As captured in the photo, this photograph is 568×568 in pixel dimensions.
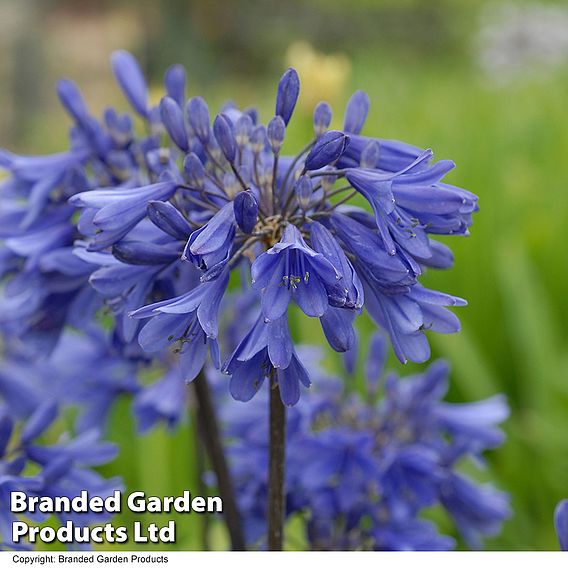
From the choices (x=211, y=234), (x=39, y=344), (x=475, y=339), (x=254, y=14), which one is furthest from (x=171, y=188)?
(x=254, y=14)

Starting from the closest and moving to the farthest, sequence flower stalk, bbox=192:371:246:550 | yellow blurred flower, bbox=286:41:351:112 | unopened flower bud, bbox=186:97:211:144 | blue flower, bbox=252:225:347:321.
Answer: blue flower, bbox=252:225:347:321
unopened flower bud, bbox=186:97:211:144
flower stalk, bbox=192:371:246:550
yellow blurred flower, bbox=286:41:351:112

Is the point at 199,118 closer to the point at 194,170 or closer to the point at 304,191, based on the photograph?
the point at 194,170

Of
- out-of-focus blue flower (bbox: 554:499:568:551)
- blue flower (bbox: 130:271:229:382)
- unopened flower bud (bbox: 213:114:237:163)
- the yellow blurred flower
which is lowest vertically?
out-of-focus blue flower (bbox: 554:499:568:551)

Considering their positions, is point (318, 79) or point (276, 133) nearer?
point (276, 133)

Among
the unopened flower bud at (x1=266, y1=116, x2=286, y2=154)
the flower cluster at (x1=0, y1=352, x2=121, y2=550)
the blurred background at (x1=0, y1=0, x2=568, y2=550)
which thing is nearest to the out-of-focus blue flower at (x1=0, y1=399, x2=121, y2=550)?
the flower cluster at (x1=0, y1=352, x2=121, y2=550)

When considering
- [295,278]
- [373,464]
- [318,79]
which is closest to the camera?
[295,278]

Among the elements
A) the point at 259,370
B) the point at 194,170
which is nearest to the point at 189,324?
the point at 259,370

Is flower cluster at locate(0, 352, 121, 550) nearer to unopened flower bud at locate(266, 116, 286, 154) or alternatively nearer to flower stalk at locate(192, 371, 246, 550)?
flower stalk at locate(192, 371, 246, 550)
